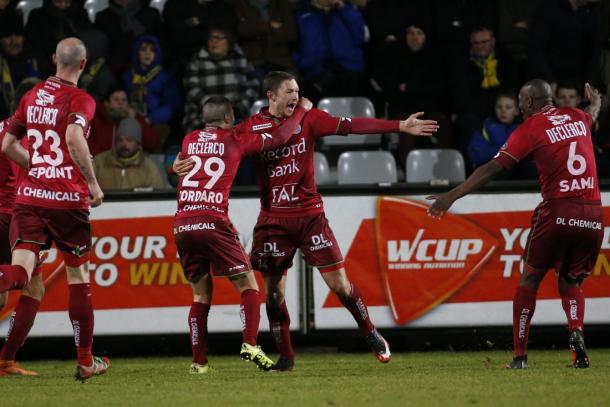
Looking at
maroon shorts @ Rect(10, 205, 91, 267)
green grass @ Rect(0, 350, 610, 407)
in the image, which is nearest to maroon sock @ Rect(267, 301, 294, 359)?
green grass @ Rect(0, 350, 610, 407)

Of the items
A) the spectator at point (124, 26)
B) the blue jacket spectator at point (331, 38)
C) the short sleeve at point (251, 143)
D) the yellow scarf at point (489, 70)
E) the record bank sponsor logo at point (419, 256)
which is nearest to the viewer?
the short sleeve at point (251, 143)

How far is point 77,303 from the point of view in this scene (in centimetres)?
844

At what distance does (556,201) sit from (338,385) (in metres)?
2.32

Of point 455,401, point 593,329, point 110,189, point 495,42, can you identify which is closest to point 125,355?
point 110,189

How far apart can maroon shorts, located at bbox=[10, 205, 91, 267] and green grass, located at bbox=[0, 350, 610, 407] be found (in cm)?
100

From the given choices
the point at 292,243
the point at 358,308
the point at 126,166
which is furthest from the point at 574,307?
the point at 126,166

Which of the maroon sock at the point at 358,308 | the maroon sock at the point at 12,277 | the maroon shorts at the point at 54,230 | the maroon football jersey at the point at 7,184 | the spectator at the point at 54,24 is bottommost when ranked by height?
the maroon sock at the point at 358,308

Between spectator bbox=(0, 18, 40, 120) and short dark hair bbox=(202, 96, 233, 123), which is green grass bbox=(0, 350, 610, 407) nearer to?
short dark hair bbox=(202, 96, 233, 123)

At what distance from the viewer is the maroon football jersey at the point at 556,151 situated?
876 cm

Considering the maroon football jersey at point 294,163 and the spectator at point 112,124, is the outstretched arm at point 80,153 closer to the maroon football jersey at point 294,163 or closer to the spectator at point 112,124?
the maroon football jersey at point 294,163

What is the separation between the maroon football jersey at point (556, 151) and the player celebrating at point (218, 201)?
1774 millimetres

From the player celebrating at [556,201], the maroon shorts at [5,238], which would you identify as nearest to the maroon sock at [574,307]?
the player celebrating at [556,201]

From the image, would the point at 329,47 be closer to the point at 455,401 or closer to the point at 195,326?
the point at 195,326

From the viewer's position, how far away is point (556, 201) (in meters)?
8.80
